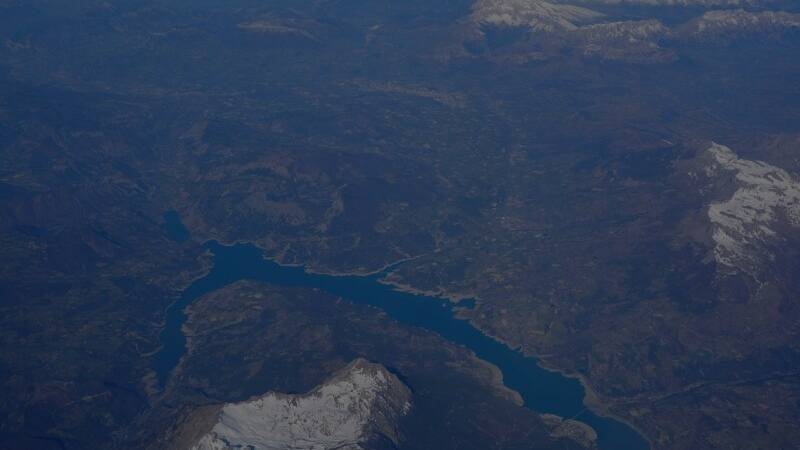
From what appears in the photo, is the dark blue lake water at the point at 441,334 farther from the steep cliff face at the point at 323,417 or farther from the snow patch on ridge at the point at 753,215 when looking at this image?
the snow patch on ridge at the point at 753,215

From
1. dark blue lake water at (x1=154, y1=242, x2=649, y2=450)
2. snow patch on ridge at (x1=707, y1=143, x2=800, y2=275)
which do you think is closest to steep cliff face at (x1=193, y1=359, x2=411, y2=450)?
dark blue lake water at (x1=154, y1=242, x2=649, y2=450)

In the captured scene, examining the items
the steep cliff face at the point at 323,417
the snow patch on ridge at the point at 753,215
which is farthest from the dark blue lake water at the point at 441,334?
the snow patch on ridge at the point at 753,215

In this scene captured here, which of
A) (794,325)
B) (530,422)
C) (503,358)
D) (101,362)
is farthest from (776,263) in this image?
(101,362)

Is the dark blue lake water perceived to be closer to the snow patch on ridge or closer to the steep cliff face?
the steep cliff face

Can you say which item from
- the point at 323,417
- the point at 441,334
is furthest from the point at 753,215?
the point at 323,417

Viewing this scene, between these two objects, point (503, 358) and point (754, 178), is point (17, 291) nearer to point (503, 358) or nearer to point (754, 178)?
point (503, 358)

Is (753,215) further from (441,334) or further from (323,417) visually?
(323,417)
